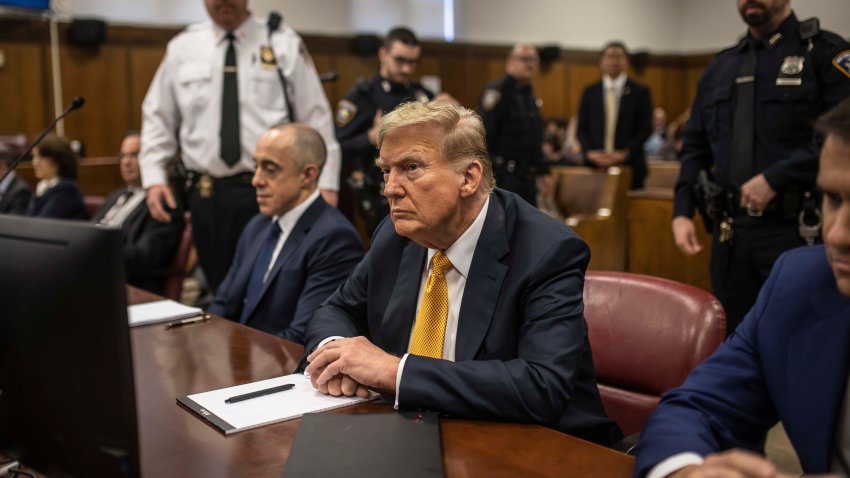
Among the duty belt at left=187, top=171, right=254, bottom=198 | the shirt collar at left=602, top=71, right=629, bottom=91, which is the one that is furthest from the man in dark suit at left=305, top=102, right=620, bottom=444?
the shirt collar at left=602, top=71, right=629, bottom=91

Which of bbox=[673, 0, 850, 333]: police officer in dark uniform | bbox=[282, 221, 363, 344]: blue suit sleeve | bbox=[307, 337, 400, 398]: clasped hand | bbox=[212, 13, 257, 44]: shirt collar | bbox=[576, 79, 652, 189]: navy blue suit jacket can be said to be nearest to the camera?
bbox=[307, 337, 400, 398]: clasped hand

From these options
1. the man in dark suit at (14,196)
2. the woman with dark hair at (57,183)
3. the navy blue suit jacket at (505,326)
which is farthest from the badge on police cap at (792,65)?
the man in dark suit at (14,196)

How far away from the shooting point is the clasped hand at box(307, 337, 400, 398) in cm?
152

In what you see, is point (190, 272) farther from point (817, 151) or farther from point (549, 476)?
point (549, 476)

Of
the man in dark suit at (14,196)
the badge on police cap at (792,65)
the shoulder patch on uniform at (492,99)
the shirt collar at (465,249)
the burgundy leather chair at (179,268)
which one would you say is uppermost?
the badge on police cap at (792,65)

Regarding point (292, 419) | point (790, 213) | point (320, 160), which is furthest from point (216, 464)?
point (790, 213)

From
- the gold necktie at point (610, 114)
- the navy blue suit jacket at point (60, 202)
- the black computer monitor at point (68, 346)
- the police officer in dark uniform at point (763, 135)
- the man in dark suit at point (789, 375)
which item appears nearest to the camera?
the black computer monitor at point (68, 346)

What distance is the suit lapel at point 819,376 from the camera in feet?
4.16

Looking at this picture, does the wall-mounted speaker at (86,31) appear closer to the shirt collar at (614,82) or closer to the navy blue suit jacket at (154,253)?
the navy blue suit jacket at (154,253)

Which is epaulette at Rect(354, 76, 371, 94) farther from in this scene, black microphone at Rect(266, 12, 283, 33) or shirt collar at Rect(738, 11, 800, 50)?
shirt collar at Rect(738, 11, 800, 50)

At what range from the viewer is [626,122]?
755 centimetres

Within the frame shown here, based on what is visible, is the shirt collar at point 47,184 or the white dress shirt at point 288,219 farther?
the shirt collar at point 47,184

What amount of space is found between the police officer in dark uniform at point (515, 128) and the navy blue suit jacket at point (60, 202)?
8.42 feet

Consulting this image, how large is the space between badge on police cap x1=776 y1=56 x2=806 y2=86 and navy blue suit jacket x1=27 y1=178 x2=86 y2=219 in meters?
3.82
